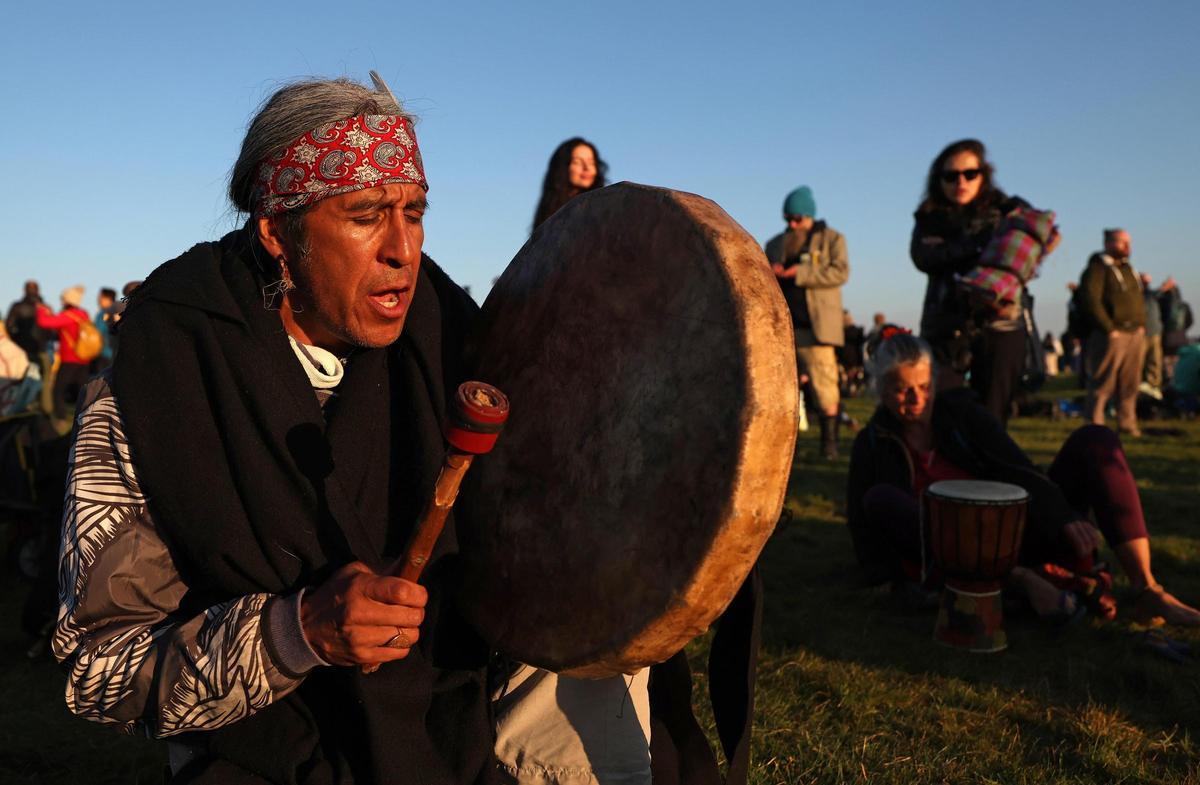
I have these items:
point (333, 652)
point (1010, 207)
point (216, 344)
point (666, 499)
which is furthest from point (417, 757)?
point (1010, 207)

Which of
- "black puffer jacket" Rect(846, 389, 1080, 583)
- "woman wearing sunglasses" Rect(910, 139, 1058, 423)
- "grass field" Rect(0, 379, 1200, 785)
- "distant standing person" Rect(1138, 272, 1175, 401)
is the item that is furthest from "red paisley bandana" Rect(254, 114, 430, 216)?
"distant standing person" Rect(1138, 272, 1175, 401)

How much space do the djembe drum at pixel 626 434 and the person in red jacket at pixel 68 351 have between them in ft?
38.7

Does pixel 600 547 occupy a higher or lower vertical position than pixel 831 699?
higher

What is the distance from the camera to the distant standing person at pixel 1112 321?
9.86 metres

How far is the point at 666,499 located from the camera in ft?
5.36

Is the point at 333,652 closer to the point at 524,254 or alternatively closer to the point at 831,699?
the point at 524,254

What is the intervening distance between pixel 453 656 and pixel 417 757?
224 mm

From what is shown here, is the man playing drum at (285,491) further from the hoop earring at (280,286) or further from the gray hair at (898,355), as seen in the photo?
the gray hair at (898,355)

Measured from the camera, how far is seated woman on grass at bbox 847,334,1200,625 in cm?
425

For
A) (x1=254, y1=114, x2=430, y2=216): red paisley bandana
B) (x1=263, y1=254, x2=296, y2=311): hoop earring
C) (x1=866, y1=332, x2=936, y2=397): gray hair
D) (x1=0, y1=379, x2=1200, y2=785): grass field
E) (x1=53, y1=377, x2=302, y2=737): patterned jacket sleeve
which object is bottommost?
(x1=0, y1=379, x2=1200, y2=785): grass field

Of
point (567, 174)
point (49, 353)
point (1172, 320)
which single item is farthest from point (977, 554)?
point (49, 353)

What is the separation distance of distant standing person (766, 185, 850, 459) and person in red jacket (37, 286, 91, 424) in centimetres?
894

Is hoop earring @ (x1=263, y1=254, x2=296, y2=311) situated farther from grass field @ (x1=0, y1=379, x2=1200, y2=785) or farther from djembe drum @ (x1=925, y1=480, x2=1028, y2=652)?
djembe drum @ (x1=925, y1=480, x2=1028, y2=652)

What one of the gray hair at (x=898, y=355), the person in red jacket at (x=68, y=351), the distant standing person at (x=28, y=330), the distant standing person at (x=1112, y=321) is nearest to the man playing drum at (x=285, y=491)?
the gray hair at (x=898, y=355)
